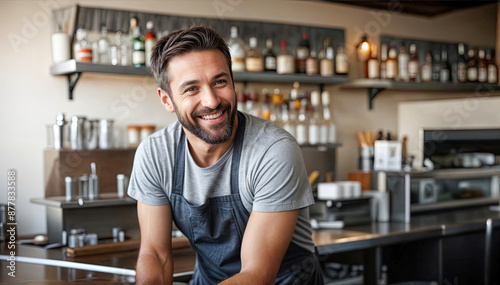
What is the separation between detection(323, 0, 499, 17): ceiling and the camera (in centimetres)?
411

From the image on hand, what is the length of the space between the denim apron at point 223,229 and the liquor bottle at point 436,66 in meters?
2.89

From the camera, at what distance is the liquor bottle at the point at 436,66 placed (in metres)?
4.35

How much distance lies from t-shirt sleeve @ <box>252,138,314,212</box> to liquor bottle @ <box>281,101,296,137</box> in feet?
6.72

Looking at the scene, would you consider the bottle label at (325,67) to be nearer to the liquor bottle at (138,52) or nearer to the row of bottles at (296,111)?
the row of bottles at (296,111)

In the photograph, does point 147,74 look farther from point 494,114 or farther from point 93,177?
point 494,114

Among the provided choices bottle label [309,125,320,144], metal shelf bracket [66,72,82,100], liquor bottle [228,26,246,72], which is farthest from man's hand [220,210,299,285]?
bottle label [309,125,320,144]

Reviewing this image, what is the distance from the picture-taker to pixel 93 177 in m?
2.73

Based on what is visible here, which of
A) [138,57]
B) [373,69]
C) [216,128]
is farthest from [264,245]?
[373,69]

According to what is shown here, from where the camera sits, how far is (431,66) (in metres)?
4.34

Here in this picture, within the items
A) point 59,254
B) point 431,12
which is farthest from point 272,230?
point 431,12

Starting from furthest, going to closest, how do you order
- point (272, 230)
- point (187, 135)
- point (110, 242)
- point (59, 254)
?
point (110, 242) → point (59, 254) → point (187, 135) → point (272, 230)

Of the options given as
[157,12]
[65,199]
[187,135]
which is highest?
[157,12]

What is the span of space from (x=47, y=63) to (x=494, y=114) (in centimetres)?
262

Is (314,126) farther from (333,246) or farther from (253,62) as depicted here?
(333,246)
